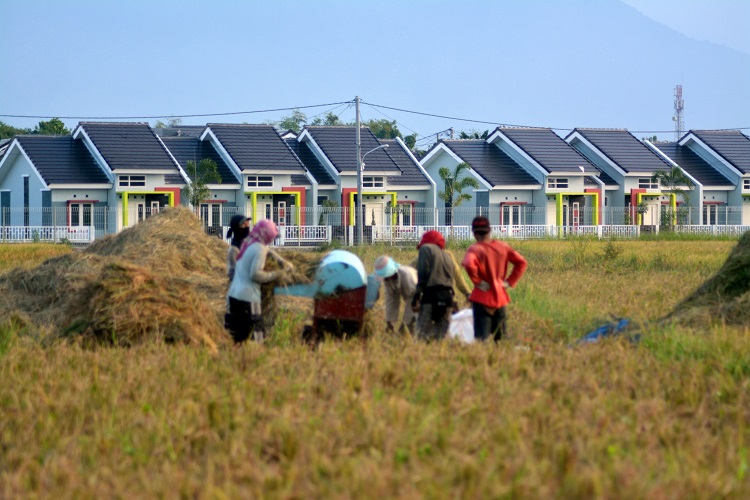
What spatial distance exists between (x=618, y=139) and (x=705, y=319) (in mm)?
46843

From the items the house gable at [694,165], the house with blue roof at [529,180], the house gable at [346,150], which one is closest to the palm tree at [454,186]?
the house with blue roof at [529,180]

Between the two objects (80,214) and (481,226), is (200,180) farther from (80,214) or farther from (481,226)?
(481,226)

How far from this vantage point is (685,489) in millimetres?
5070

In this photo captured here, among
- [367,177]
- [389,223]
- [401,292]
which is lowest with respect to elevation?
[401,292]

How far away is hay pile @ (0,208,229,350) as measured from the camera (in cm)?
1007

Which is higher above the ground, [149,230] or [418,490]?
[149,230]

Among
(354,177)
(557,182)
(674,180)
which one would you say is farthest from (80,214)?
(674,180)

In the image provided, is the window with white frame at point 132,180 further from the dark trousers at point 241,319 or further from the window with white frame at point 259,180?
the dark trousers at point 241,319

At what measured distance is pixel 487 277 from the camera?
9.67 m

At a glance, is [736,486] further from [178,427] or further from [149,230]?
[149,230]

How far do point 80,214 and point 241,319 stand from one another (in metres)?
36.0

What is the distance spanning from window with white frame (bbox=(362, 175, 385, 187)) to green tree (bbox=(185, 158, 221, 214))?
6.71 m

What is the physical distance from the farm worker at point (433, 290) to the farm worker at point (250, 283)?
138 centimetres

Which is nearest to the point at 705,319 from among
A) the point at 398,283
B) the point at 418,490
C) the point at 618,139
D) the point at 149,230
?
the point at 398,283
